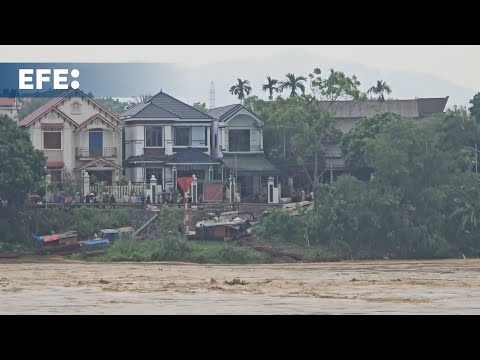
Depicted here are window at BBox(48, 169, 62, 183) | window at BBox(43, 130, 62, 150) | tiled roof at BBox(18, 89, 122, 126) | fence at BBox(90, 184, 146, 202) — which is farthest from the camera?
fence at BBox(90, 184, 146, 202)

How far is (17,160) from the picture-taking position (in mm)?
46406

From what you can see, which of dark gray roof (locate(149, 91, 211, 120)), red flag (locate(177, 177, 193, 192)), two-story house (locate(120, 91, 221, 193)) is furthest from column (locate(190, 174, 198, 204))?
dark gray roof (locate(149, 91, 211, 120))

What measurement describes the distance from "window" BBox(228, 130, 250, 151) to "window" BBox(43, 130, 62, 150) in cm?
635

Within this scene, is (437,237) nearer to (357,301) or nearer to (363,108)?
(363,108)

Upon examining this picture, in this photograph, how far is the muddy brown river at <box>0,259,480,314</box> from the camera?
35750mm

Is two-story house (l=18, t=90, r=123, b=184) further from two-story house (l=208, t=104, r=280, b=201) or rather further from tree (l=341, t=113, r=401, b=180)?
tree (l=341, t=113, r=401, b=180)

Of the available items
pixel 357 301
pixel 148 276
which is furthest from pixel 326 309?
pixel 148 276

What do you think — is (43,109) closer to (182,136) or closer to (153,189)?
(153,189)

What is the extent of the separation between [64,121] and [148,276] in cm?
766

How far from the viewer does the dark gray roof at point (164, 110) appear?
48500mm

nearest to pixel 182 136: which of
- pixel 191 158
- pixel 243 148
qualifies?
pixel 191 158

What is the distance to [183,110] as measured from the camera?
4872 centimetres

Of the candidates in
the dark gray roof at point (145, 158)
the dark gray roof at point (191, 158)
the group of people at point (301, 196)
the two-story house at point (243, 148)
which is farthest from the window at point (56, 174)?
the group of people at point (301, 196)
